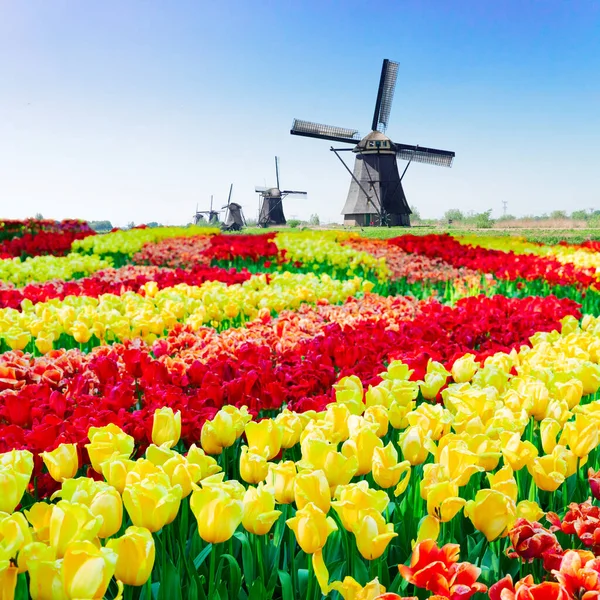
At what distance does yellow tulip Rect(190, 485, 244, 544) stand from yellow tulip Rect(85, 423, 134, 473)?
0.35 meters

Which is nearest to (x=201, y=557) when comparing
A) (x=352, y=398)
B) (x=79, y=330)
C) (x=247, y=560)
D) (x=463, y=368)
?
(x=247, y=560)

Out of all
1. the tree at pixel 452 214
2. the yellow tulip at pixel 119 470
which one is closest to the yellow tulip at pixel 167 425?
the yellow tulip at pixel 119 470

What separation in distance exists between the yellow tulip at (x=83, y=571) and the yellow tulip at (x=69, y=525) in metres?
0.12

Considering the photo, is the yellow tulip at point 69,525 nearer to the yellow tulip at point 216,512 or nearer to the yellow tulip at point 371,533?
the yellow tulip at point 216,512

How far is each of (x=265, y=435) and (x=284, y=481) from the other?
26cm

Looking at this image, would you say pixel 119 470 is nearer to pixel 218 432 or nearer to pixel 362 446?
pixel 218 432

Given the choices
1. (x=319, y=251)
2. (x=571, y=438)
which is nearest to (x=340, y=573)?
(x=571, y=438)

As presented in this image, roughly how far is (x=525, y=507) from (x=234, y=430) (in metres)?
0.84

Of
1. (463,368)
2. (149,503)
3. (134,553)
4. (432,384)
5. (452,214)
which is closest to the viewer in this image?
(134,553)

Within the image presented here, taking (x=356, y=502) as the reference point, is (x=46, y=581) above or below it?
below

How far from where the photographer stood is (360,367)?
3.14 metres

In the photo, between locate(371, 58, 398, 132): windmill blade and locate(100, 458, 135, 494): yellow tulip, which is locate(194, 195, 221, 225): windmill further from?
locate(100, 458, 135, 494): yellow tulip

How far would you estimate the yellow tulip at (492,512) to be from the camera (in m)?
1.42

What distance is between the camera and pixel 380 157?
2992 cm
